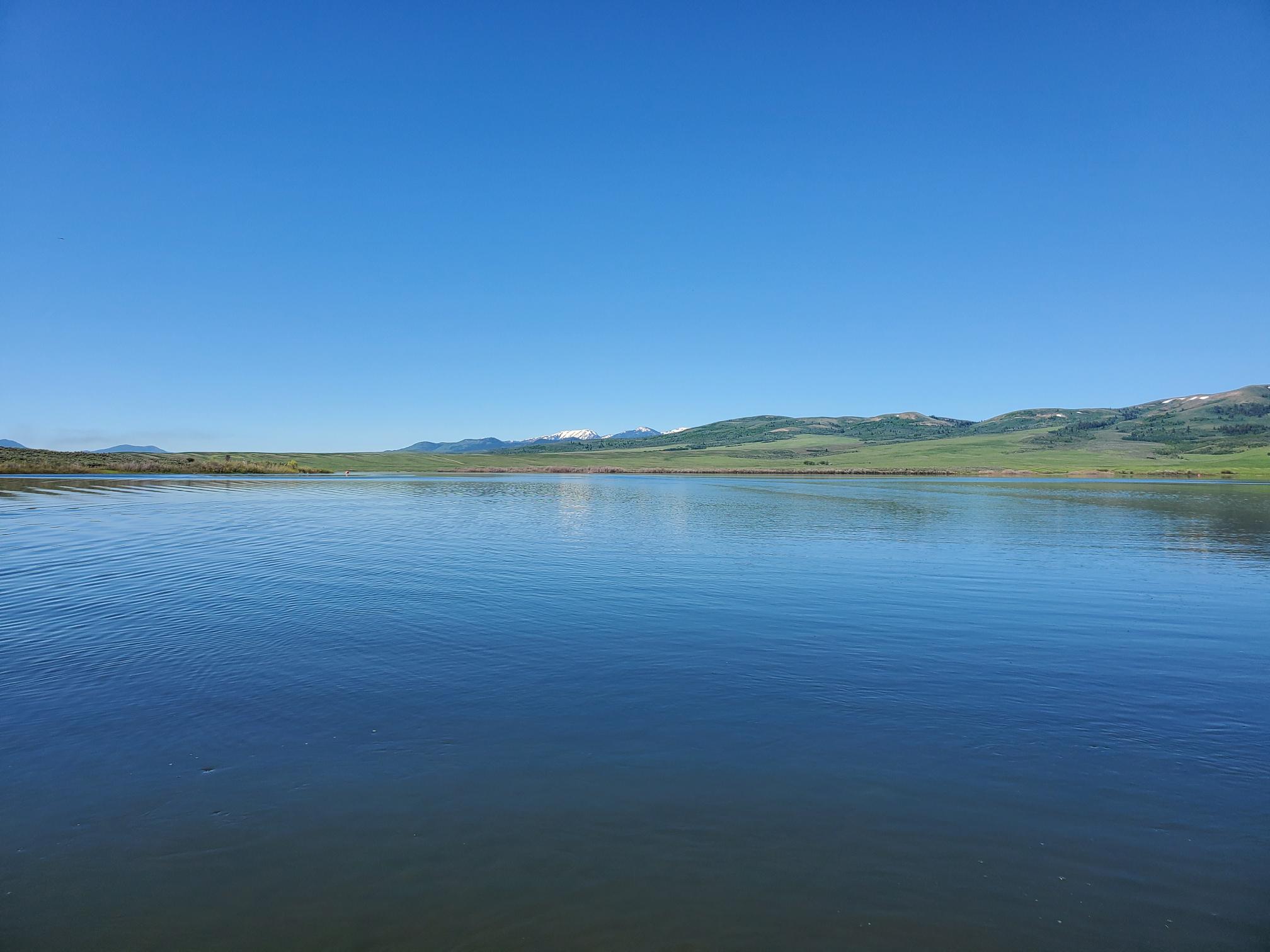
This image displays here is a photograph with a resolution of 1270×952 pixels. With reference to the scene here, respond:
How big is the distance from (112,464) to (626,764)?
12049cm

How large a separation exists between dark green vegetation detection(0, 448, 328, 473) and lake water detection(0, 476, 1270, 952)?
88.1m

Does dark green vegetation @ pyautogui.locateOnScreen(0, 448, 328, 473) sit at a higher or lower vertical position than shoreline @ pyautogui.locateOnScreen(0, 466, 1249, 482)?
higher

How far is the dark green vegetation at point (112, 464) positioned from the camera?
3465 inches

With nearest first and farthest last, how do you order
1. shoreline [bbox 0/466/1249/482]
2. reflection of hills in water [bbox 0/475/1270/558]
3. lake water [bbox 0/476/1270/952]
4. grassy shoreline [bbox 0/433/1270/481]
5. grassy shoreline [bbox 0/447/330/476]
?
lake water [bbox 0/476/1270/952], reflection of hills in water [bbox 0/475/1270/558], grassy shoreline [bbox 0/447/330/476], grassy shoreline [bbox 0/433/1270/481], shoreline [bbox 0/466/1249/482]

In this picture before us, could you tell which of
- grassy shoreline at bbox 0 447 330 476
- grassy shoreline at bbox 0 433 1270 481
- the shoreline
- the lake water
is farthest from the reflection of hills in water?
grassy shoreline at bbox 0 433 1270 481

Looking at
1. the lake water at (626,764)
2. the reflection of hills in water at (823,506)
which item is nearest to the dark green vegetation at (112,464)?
the reflection of hills in water at (823,506)

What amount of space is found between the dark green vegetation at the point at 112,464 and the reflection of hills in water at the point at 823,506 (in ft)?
32.7

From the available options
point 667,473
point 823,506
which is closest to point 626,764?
point 823,506

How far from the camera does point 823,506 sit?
→ 54375mm

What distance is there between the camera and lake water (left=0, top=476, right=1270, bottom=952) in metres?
5.97

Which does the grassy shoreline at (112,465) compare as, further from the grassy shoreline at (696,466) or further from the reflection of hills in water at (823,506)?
the reflection of hills in water at (823,506)

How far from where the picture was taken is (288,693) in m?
11.0

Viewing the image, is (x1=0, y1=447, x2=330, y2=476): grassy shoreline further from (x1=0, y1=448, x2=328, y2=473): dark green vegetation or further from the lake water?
the lake water

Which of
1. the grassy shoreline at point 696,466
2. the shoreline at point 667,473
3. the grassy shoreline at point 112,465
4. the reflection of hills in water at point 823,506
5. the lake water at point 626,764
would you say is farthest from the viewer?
the shoreline at point 667,473
